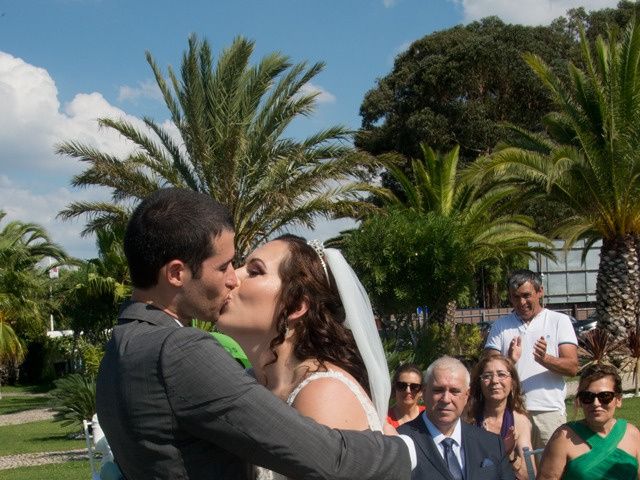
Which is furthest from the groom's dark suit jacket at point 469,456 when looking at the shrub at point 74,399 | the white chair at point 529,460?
the shrub at point 74,399

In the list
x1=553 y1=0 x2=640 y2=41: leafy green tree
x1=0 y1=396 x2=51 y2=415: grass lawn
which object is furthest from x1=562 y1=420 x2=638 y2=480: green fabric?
x1=553 y1=0 x2=640 y2=41: leafy green tree

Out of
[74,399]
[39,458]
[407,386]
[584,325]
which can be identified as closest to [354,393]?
[407,386]

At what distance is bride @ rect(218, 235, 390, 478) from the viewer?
2.54 metres

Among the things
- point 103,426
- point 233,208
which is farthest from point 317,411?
point 233,208

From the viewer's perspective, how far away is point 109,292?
30250 millimetres

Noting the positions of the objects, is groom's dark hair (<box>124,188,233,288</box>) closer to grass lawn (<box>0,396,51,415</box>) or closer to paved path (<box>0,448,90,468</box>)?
paved path (<box>0,448,90,468</box>)

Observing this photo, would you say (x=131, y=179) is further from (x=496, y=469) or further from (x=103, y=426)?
(x=103, y=426)

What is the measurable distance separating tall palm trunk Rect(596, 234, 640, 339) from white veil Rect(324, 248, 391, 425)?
785 inches

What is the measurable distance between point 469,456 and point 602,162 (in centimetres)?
1628

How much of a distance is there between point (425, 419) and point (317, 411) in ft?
10.4

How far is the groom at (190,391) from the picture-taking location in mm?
1865

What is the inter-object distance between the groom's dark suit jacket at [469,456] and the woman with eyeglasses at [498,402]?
1232 millimetres

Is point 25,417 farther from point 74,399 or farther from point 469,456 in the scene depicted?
point 469,456

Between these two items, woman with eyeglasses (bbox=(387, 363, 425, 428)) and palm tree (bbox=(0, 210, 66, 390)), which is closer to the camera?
woman with eyeglasses (bbox=(387, 363, 425, 428))
